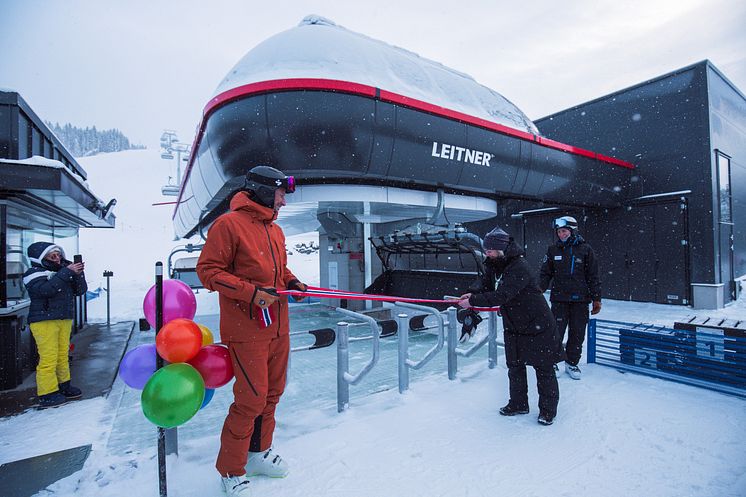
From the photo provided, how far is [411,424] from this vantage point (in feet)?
8.68

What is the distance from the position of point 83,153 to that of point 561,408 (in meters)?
109

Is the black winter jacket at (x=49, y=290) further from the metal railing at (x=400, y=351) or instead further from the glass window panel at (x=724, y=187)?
the glass window panel at (x=724, y=187)

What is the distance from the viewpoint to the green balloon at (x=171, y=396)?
1747 millimetres

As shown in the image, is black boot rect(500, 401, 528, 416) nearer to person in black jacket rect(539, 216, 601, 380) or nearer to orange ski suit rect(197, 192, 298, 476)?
person in black jacket rect(539, 216, 601, 380)

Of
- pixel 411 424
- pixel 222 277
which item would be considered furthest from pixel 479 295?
pixel 222 277

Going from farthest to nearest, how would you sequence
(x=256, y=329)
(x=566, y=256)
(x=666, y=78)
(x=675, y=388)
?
1. (x=666, y=78)
2. (x=566, y=256)
3. (x=675, y=388)
4. (x=256, y=329)

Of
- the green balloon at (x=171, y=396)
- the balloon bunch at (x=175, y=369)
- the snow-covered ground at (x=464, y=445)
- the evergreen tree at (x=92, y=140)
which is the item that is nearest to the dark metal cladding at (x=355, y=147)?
the balloon bunch at (x=175, y=369)

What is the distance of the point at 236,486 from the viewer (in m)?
1.84

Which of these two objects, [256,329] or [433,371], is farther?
[433,371]

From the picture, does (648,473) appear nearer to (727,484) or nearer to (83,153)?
(727,484)

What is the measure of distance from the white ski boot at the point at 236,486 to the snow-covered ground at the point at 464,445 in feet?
0.31

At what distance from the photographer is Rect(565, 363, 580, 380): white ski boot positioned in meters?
3.44

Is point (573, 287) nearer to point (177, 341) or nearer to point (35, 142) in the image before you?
point (177, 341)

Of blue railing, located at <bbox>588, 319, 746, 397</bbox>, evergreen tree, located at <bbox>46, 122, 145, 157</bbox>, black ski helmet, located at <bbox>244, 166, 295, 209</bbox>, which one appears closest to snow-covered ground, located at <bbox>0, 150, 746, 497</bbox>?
blue railing, located at <bbox>588, 319, 746, 397</bbox>
